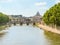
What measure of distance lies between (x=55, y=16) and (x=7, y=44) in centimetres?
3021

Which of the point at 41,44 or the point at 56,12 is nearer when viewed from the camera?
the point at 41,44

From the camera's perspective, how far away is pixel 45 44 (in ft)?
156

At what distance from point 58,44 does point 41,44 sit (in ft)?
9.29

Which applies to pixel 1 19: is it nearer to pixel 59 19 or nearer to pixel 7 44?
pixel 59 19

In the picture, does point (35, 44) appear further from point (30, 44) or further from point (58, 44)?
point (58, 44)

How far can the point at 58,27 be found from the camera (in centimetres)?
7750

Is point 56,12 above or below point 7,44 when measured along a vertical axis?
above

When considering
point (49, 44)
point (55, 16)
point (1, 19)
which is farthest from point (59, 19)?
point (1, 19)

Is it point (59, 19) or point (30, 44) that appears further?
point (59, 19)

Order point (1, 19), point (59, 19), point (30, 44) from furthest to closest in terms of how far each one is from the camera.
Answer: point (1, 19)
point (59, 19)
point (30, 44)

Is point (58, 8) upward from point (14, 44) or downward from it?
upward

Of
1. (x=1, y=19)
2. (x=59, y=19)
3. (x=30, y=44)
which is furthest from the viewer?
(x=1, y=19)

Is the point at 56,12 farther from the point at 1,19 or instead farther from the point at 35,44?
the point at 1,19

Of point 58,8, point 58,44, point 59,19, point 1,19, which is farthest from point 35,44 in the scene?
point 1,19
